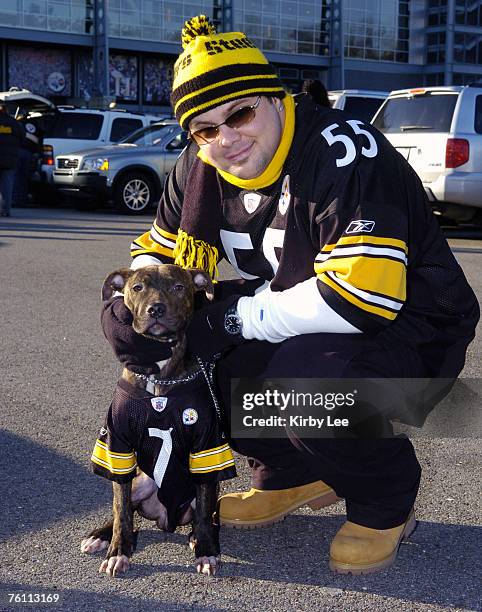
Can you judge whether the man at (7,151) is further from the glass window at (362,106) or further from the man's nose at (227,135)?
the man's nose at (227,135)

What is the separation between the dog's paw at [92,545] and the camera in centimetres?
337

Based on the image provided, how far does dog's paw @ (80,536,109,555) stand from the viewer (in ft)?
11.0

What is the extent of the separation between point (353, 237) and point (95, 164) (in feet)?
49.4

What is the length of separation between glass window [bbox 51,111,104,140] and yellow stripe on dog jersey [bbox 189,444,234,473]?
17.6 metres

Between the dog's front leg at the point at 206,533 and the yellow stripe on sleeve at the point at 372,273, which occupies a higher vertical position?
the yellow stripe on sleeve at the point at 372,273

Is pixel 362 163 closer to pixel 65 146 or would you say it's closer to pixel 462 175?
pixel 462 175

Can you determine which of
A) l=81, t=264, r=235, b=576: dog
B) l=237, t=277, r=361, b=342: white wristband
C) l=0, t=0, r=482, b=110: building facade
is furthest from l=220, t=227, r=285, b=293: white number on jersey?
l=0, t=0, r=482, b=110: building facade

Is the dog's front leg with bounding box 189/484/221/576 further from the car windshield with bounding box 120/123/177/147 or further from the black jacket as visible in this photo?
the car windshield with bounding box 120/123/177/147

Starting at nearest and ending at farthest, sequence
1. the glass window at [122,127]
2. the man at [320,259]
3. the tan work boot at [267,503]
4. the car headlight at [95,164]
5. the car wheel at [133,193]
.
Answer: the man at [320,259]
the tan work boot at [267,503]
the car headlight at [95,164]
the car wheel at [133,193]
the glass window at [122,127]

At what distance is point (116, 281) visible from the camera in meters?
3.52

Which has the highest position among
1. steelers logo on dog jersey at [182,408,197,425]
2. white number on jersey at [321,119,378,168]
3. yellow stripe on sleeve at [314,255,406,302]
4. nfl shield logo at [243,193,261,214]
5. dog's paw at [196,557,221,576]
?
white number on jersey at [321,119,378,168]

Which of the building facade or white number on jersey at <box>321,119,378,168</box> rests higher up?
the building facade

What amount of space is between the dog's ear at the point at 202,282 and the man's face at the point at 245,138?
395 millimetres

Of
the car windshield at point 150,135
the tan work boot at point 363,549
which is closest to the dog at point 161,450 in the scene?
the tan work boot at point 363,549
